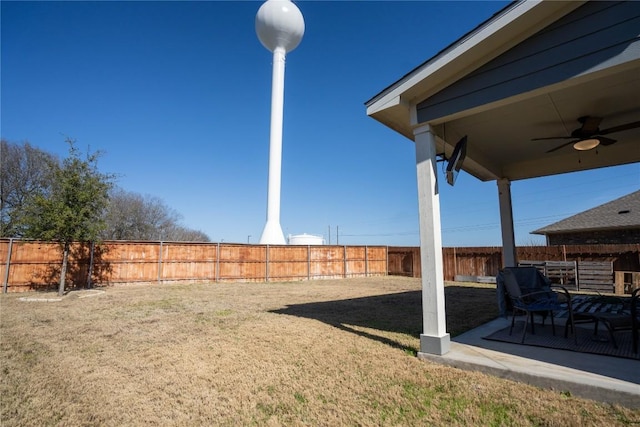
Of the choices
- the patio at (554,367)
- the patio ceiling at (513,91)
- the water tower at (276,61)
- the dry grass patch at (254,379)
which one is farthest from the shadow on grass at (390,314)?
the water tower at (276,61)

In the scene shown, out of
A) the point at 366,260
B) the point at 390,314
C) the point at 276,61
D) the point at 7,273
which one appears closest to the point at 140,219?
the point at 276,61

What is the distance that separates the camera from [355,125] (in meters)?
13.6

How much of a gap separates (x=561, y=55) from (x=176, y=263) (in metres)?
15.0

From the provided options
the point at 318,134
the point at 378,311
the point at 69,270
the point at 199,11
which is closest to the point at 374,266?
the point at 318,134

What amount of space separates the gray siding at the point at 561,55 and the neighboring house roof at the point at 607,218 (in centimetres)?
1537

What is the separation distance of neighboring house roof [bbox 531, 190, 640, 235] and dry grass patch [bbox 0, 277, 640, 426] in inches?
515

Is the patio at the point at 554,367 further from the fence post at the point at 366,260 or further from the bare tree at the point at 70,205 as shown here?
the fence post at the point at 366,260

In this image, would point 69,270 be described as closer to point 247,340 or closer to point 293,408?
point 247,340

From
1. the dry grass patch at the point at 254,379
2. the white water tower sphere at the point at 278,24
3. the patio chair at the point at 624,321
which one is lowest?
the dry grass patch at the point at 254,379

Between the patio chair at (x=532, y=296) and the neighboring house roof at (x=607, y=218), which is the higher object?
the neighboring house roof at (x=607, y=218)

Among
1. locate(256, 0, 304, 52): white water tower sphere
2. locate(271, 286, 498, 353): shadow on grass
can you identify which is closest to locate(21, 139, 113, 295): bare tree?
locate(271, 286, 498, 353): shadow on grass

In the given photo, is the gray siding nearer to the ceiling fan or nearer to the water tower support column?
the ceiling fan

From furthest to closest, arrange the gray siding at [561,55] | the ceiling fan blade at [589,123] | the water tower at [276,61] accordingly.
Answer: the water tower at [276,61] → the ceiling fan blade at [589,123] → the gray siding at [561,55]

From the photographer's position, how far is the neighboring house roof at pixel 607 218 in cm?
1400
